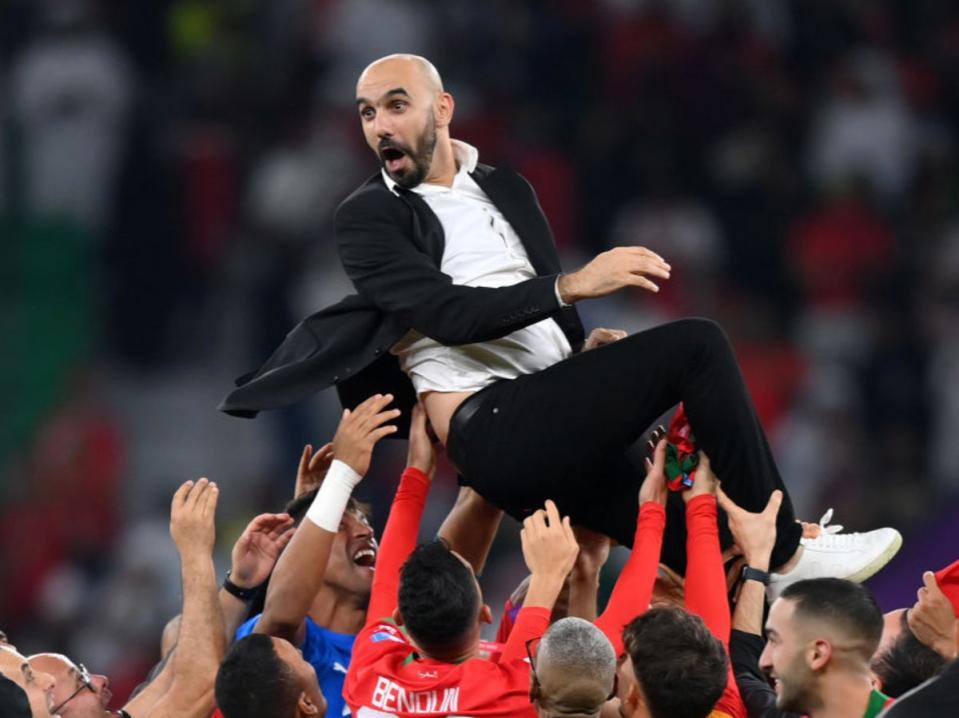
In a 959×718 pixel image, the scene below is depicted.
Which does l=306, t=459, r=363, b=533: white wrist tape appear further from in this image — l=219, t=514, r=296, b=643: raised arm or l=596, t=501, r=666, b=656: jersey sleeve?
l=596, t=501, r=666, b=656: jersey sleeve

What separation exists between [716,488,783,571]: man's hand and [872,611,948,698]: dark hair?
388mm

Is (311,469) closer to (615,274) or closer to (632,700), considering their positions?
(615,274)

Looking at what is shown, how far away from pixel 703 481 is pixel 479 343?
65 centimetres

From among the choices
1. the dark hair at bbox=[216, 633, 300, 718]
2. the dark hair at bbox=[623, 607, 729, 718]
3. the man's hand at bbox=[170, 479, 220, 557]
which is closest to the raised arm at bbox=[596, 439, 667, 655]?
the dark hair at bbox=[623, 607, 729, 718]

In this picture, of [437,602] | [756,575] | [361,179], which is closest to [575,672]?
[437,602]

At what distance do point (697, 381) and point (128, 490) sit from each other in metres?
5.66

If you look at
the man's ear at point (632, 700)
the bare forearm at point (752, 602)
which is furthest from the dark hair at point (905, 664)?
the man's ear at point (632, 700)

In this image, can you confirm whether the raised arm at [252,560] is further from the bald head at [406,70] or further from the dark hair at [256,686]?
the bald head at [406,70]

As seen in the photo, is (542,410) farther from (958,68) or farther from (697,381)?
(958,68)

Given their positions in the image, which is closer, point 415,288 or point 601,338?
point 415,288

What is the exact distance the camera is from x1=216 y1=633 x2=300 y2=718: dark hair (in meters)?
4.28

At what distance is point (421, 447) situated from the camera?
4.99 meters

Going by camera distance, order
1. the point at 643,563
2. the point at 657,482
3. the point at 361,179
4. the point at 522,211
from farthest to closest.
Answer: the point at 361,179
the point at 522,211
the point at 657,482
the point at 643,563

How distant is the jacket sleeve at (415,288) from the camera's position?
4.50m
